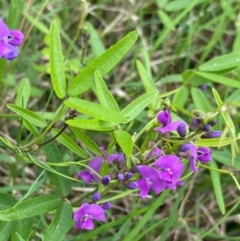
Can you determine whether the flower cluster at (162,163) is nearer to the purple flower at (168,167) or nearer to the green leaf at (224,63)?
the purple flower at (168,167)

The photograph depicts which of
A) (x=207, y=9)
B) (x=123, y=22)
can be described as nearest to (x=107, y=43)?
(x=123, y=22)

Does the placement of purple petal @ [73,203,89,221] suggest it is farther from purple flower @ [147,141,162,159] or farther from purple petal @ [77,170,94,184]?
purple flower @ [147,141,162,159]

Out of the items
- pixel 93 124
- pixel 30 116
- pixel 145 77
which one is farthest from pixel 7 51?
pixel 145 77

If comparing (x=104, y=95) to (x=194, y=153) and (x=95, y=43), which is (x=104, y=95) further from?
(x=95, y=43)

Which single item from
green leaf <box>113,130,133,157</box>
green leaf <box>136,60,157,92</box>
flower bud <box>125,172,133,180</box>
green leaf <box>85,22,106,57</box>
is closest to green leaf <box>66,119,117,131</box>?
green leaf <box>113,130,133,157</box>

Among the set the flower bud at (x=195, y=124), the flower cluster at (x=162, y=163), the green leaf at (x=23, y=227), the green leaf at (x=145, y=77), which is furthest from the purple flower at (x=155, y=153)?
the green leaf at (x=145, y=77)

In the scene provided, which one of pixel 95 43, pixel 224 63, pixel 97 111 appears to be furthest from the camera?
pixel 95 43
